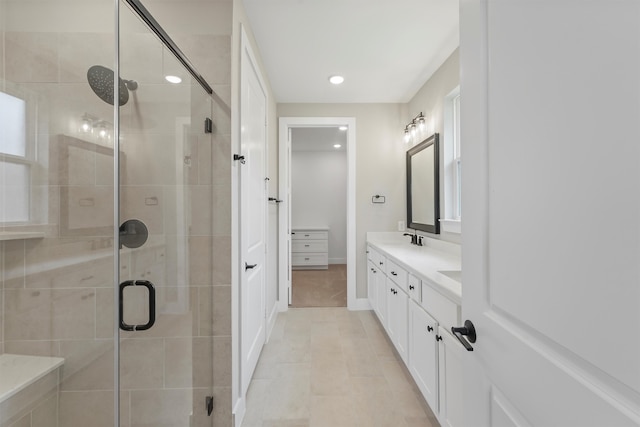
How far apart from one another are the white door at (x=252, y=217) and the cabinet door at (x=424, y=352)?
1096 mm

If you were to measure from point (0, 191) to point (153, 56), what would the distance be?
763 mm

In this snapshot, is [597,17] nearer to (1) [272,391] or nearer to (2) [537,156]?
(2) [537,156]

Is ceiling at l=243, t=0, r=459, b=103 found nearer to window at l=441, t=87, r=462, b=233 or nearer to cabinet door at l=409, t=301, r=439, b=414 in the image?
window at l=441, t=87, r=462, b=233

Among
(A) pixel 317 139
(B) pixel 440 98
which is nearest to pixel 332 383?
(B) pixel 440 98

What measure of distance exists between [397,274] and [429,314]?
0.63 m

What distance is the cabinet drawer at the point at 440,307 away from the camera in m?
1.31

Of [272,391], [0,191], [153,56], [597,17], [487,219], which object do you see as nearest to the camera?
[597,17]

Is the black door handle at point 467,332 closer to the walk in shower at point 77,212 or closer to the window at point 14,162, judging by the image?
the walk in shower at point 77,212

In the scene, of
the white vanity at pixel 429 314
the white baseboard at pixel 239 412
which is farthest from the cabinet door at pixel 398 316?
the white baseboard at pixel 239 412

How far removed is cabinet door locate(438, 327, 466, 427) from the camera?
1290 millimetres

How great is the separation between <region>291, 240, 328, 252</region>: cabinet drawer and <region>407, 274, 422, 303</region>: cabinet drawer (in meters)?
3.87

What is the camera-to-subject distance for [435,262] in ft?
6.67

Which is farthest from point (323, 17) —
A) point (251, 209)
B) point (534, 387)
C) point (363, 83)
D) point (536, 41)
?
point (534, 387)

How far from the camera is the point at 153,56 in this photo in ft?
4.01
